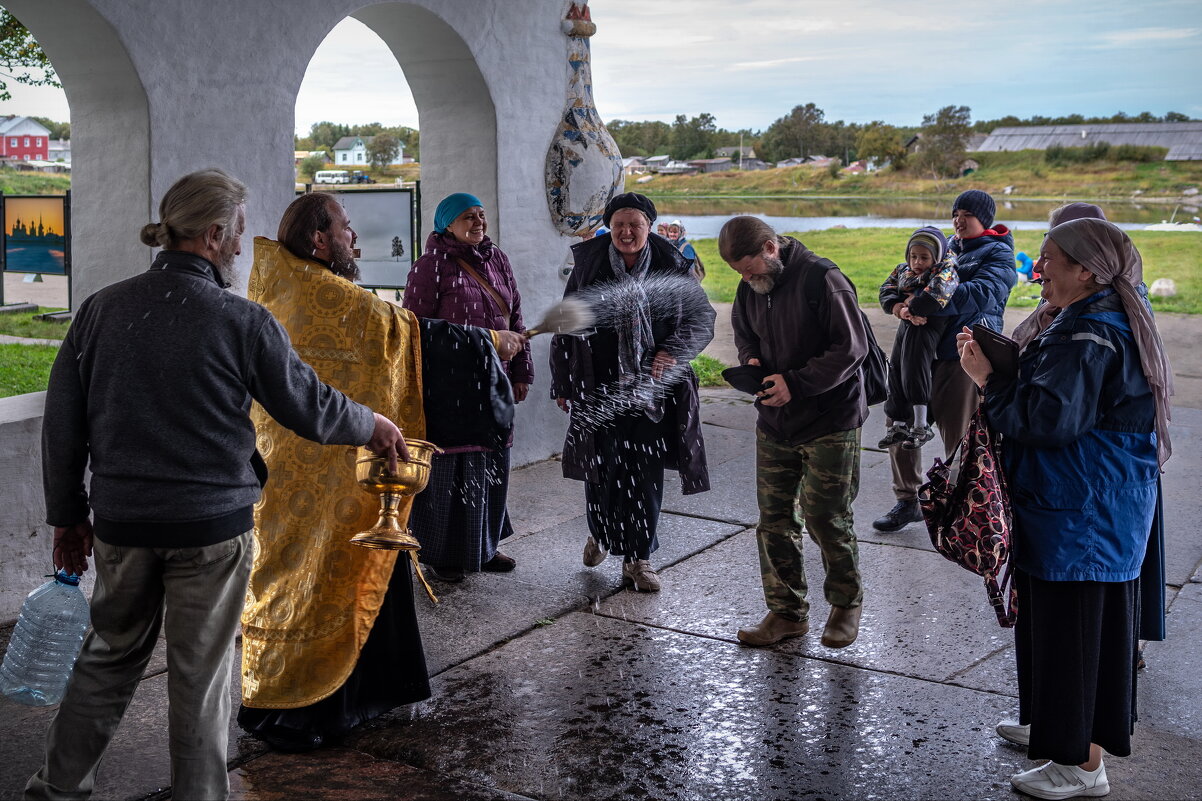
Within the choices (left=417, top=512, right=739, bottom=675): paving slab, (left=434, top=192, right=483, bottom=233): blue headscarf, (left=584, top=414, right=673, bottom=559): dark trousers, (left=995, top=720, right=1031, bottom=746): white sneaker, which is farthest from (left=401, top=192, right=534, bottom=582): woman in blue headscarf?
(left=995, top=720, right=1031, bottom=746): white sneaker

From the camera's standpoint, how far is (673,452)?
5.13 meters

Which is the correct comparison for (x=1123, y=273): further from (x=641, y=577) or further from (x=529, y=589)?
(x=529, y=589)

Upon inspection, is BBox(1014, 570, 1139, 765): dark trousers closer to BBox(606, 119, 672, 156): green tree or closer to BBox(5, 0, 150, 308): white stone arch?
BBox(5, 0, 150, 308): white stone arch

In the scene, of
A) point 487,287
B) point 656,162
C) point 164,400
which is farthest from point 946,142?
point 164,400

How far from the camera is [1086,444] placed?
10.1 ft

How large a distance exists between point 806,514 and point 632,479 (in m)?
0.99

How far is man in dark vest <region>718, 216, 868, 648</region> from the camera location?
13.8 feet

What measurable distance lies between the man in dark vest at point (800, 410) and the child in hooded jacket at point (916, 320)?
66.8 inches

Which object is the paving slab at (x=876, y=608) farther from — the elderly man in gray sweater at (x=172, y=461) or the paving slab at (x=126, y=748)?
the elderly man in gray sweater at (x=172, y=461)

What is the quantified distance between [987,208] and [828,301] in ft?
7.37

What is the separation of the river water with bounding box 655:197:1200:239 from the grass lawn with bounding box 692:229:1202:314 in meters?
0.35

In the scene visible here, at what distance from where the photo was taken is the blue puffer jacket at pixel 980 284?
579 cm

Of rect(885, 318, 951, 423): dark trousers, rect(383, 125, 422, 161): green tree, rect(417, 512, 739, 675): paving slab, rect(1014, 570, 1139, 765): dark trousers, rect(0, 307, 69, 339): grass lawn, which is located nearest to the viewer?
rect(1014, 570, 1139, 765): dark trousers

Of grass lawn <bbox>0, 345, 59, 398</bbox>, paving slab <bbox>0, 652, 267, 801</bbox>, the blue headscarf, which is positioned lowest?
paving slab <bbox>0, 652, 267, 801</bbox>
